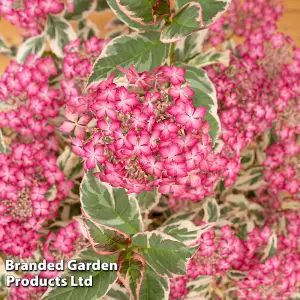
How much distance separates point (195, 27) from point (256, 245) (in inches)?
28.7

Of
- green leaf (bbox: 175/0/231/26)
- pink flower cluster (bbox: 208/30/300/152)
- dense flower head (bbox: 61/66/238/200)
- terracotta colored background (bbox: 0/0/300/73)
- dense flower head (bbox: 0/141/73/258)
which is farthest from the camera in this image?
terracotta colored background (bbox: 0/0/300/73)

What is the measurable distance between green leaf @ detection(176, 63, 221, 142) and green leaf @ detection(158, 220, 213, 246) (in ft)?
0.68

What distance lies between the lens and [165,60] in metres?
0.97

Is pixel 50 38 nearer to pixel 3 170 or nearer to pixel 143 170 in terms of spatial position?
pixel 3 170

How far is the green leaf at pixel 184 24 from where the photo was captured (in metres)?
0.82

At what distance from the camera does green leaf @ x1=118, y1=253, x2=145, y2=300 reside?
0.89 metres

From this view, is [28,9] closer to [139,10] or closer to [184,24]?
[139,10]

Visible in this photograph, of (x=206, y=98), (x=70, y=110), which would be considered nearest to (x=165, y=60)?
(x=206, y=98)

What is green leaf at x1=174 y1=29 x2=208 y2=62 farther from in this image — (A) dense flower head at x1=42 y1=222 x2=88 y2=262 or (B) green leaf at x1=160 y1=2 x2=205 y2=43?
(A) dense flower head at x1=42 y1=222 x2=88 y2=262

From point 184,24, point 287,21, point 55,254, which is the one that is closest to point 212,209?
point 55,254

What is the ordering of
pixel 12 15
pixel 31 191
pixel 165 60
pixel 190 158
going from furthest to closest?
pixel 12 15 < pixel 31 191 < pixel 165 60 < pixel 190 158

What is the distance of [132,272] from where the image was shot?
2.99ft

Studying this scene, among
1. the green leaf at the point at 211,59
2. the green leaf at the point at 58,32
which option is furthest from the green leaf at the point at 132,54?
the green leaf at the point at 58,32

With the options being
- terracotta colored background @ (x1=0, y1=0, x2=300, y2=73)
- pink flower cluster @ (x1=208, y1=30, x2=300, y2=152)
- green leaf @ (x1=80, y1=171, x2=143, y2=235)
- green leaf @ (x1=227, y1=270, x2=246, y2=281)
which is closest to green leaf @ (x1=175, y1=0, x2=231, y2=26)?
pink flower cluster @ (x1=208, y1=30, x2=300, y2=152)
